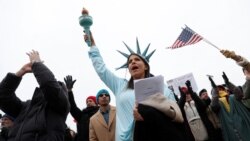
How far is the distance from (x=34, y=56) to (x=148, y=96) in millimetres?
1488

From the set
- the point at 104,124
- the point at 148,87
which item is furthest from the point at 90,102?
the point at 148,87

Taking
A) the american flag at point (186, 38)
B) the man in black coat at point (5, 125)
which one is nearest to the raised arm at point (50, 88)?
the man in black coat at point (5, 125)

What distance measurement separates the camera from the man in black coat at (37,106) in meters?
2.92

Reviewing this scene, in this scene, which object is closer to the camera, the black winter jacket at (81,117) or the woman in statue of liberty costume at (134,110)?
the woman in statue of liberty costume at (134,110)

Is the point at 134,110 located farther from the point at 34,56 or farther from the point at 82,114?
the point at 82,114

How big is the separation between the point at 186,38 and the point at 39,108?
591 centimetres

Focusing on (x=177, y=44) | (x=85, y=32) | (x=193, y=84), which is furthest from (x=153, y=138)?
(x=177, y=44)

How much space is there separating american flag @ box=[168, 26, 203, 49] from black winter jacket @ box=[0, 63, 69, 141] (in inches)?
208

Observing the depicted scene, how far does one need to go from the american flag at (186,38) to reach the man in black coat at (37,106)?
208 inches

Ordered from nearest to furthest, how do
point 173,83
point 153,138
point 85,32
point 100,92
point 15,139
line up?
1. point 153,138
2. point 15,139
3. point 85,32
4. point 100,92
5. point 173,83

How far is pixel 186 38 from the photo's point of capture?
821 centimetres

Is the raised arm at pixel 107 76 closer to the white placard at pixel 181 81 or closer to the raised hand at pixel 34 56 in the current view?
the raised hand at pixel 34 56

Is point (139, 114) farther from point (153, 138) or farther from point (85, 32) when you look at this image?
point (85, 32)

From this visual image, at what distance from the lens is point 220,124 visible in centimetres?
603
